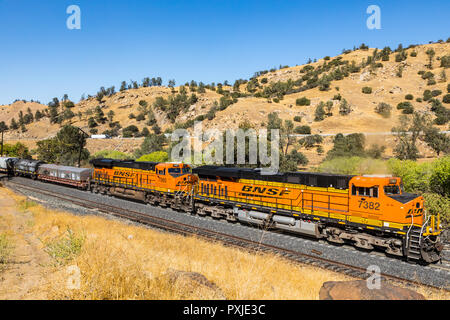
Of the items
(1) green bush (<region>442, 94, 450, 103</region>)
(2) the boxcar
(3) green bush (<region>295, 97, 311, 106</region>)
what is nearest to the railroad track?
(2) the boxcar

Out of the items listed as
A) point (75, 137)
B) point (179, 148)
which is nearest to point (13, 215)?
point (179, 148)

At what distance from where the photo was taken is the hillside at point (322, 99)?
65.9m

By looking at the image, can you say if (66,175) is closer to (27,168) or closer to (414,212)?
(27,168)

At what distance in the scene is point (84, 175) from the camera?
114 feet

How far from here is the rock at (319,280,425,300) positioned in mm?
6595

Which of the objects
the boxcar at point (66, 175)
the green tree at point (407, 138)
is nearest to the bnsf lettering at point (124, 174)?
the boxcar at point (66, 175)

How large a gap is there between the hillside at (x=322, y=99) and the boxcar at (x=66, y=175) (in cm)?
3229

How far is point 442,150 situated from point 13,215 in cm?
4704

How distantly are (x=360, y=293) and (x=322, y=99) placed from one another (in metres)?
76.5

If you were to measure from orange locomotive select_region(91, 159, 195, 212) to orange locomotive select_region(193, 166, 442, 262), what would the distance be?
8.85 ft

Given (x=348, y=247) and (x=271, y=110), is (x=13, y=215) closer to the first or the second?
(x=348, y=247)

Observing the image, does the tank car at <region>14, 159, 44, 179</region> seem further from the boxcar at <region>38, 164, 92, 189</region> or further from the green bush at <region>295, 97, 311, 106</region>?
the green bush at <region>295, 97, 311, 106</region>

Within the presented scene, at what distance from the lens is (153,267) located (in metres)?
9.91

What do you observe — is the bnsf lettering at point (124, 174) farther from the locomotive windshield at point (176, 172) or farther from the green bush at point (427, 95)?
the green bush at point (427, 95)
